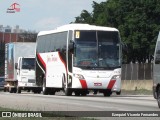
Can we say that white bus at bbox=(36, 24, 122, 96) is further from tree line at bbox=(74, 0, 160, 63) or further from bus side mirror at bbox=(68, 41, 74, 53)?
tree line at bbox=(74, 0, 160, 63)

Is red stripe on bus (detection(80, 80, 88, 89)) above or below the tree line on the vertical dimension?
below

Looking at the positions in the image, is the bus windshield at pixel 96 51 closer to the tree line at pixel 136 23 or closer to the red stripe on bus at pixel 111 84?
the red stripe on bus at pixel 111 84

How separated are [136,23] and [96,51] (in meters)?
46.0

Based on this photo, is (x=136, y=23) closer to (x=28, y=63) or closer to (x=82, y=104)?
(x=28, y=63)

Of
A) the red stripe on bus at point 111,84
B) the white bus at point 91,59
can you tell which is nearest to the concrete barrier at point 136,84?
the white bus at point 91,59

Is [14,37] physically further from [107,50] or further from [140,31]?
[107,50]

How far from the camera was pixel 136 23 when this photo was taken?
265 ft

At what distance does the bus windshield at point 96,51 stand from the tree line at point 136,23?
4019cm

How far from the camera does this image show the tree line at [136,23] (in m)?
79.7

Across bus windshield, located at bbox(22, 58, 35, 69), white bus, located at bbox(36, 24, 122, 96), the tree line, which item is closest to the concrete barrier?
bus windshield, located at bbox(22, 58, 35, 69)

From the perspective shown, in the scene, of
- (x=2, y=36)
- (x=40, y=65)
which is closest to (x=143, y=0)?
(x=40, y=65)

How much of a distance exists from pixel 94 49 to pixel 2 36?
13644 centimetres

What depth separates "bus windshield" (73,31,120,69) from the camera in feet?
116

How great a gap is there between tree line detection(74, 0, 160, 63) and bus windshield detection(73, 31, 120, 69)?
40191mm
